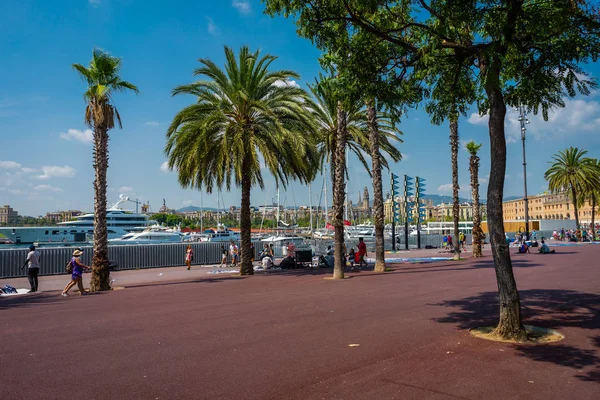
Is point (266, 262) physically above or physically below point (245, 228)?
below

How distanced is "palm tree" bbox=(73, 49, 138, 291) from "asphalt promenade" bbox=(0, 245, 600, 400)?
9.82ft

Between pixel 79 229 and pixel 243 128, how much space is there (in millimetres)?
62005

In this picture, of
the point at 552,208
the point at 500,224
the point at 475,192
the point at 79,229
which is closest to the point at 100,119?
the point at 500,224

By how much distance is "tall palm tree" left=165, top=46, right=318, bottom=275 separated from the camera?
19344 millimetres

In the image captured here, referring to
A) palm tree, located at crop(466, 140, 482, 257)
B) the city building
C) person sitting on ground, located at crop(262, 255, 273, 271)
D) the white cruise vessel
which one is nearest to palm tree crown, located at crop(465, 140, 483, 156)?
palm tree, located at crop(466, 140, 482, 257)

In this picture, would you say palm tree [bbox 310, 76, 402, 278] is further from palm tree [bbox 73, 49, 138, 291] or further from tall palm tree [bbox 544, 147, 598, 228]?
tall palm tree [bbox 544, 147, 598, 228]

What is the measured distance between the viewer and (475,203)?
29312mm

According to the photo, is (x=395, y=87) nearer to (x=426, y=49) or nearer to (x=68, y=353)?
(x=426, y=49)

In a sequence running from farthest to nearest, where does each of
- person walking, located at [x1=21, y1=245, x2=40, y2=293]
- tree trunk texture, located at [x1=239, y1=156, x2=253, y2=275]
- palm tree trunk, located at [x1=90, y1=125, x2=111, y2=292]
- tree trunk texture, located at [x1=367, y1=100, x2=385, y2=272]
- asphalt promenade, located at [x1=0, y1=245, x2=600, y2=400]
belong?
tree trunk texture, located at [x1=367, y1=100, x2=385, y2=272]
tree trunk texture, located at [x1=239, y1=156, x2=253, y2=275]
palm tree trunk, located at [x1=90, y1=125, x2=111, y2=292]
person walking, located at [x1=21, y1=245, x2=40, y2=293]
asphalt promenade, located at [x1=0, y1=245, x2=600, y2=400]

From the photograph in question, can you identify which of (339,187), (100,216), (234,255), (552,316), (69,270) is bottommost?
(552,316)

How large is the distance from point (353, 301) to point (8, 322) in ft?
26.3

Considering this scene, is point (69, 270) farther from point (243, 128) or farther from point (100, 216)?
point (243, 128)

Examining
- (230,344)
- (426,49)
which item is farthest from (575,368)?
(426,49)

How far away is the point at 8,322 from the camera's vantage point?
10.0 meters
